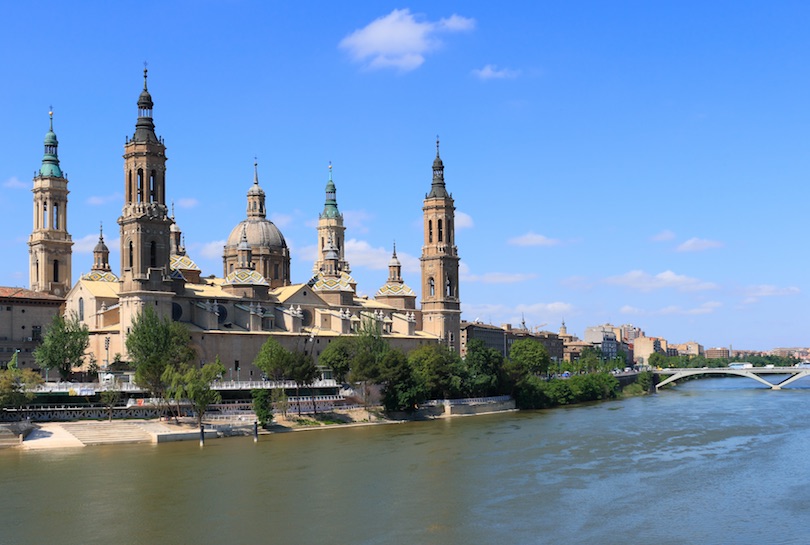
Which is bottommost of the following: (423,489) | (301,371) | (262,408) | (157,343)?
(423,489)

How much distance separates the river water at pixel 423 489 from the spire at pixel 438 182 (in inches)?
1526

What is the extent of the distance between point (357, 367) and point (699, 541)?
37914 mm

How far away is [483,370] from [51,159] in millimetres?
39619

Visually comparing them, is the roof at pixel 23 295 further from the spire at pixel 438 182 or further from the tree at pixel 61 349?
the spire at pixel 438 182

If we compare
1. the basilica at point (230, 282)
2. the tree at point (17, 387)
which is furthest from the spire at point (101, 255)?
the tree at point (17, 387)

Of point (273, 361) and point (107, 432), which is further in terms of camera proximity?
point (273, 361)

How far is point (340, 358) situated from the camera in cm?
7119

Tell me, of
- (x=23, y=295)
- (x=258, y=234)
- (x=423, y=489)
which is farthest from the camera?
(x=258, y=234)

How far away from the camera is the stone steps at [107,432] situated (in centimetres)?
5206

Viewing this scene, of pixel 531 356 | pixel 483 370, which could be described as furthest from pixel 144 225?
pixel 531 356

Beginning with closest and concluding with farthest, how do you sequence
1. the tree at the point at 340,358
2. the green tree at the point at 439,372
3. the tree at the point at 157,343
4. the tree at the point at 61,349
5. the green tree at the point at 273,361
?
the tree at the point at 157,343 → the tree at the point at 61,349 → the green tree at the point at 273,361 → the tree at the point at 340,358 → the green tree at the point at 439,372

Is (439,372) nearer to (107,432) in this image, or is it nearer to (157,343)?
(157,343)

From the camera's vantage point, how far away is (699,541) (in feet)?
101

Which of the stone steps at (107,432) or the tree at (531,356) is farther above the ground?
the tree at (531,356)
